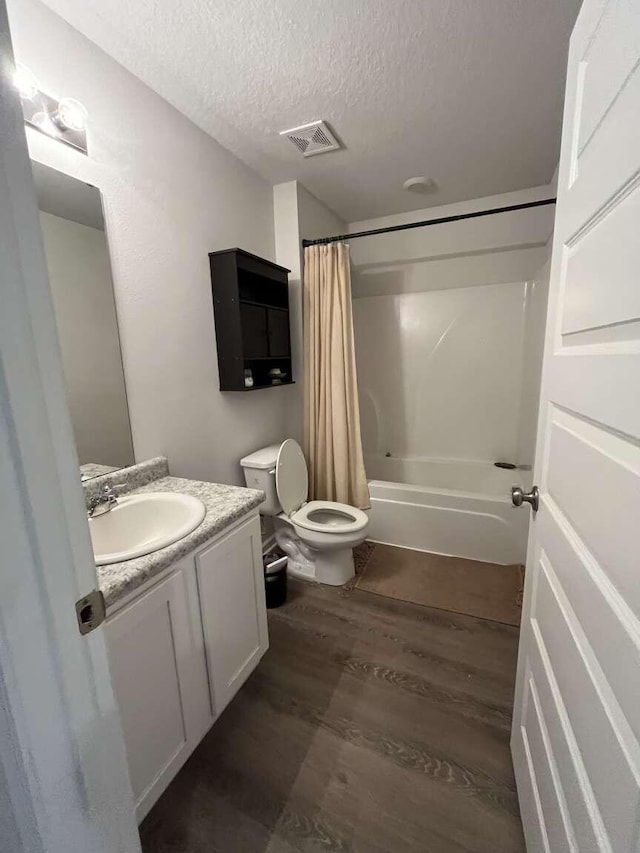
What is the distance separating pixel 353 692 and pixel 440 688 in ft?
1.18

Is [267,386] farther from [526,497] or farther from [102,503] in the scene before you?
[526,497]

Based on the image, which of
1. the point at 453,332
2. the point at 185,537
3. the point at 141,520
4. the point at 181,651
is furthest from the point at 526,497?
the point at 453,332

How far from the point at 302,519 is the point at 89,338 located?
4.47ft

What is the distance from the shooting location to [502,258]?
2637 millimetres

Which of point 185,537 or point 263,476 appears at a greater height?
point 185,537

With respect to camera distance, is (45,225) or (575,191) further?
(45,225)

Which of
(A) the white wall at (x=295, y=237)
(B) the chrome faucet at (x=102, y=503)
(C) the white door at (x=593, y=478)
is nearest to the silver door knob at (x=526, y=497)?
(C) the white door at (x=593, y=478)

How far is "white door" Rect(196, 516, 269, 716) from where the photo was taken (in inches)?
44.6

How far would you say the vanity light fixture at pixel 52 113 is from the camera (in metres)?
1.06

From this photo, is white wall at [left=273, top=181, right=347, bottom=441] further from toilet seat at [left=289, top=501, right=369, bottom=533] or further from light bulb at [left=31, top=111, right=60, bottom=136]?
light bulb at [left=31, top=111, right=60, bottom=136]

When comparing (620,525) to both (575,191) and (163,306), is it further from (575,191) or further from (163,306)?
(163,306)

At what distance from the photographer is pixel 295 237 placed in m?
2.28

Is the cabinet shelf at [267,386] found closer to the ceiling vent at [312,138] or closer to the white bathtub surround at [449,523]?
the white bathtub surround at [449,523]

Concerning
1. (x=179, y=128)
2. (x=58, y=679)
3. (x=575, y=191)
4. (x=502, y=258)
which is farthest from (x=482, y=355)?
(x=58, y=679)
